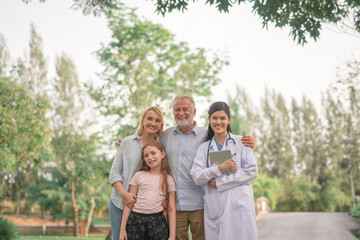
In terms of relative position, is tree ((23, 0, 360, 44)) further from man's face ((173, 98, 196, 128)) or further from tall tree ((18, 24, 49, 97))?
tall tree ((18, 24, 49, 97))

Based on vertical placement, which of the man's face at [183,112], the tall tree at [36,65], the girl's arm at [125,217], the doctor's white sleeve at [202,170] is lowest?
the girl's arm at [125,217]

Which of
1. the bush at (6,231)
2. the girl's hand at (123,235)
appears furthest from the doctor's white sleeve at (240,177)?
the bush at (6,231)

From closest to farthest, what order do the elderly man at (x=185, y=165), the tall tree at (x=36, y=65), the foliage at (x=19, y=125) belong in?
the elderly man at (x=185, y=165)
the foliage at (x=19, y=125)
the tall tree at (x=36, y=65)

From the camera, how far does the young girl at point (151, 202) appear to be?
9.46ft

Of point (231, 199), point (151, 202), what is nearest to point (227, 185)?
point (231, 199)

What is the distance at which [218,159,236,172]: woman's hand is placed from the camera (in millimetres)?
2809

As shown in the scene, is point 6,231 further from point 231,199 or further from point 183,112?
point 231,199

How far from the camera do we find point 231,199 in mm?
2855

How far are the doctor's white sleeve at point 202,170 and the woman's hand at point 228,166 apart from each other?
0.03m

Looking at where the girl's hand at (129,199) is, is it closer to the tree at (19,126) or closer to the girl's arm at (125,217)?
the girl's arm at (125,217)

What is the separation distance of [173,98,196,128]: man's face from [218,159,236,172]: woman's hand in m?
0.54

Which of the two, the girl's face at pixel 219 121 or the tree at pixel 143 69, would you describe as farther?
the tree at pixel 143 69

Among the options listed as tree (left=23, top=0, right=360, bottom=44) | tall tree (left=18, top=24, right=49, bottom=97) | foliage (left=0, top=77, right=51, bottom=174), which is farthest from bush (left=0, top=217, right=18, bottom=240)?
tall tree (left=18, top=24, right=49, bottom=97)

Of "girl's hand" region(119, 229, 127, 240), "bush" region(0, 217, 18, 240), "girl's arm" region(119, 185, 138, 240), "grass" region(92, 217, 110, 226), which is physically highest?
"girl's arm" region(119, 185, 138, 240)
